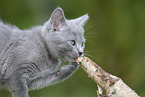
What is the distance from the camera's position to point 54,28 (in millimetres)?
2943

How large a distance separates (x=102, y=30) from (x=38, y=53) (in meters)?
3.11

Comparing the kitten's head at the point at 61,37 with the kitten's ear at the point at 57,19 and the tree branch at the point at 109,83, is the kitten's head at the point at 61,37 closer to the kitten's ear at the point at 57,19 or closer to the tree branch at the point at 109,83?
the kitten's ear at the point at 57,19

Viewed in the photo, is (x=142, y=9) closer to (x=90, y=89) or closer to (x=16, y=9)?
(x=90, y=89)

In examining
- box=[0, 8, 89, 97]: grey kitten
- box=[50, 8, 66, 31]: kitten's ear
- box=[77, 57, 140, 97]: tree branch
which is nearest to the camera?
box=[77, 57, 140, 97]: tree branch

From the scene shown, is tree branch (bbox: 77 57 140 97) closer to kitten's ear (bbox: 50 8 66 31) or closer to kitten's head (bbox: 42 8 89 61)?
kitten's head (bbox: 42 8 89 61)

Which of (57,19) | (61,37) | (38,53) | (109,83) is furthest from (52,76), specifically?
(109,83)

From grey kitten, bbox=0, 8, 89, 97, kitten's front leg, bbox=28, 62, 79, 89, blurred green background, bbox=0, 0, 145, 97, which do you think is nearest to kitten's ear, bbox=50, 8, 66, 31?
grey kitten, bbox=0, 8, 89, 97

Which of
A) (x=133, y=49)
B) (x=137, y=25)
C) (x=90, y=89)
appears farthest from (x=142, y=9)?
(x=90, y=89)

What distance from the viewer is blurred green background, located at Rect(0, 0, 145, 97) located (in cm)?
538

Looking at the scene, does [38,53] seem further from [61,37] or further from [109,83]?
[109,83]

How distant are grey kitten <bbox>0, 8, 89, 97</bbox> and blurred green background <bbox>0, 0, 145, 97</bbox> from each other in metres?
2.39

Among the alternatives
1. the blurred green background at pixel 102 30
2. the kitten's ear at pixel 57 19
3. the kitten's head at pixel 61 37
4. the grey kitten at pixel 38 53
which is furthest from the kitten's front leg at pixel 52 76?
the blurred green background at pixel 102 30

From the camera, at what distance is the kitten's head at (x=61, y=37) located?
2.85 meters

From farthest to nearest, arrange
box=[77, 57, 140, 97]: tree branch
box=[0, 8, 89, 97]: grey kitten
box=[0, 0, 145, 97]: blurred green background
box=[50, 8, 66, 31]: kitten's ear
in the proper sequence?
box=[0, 0, 145, 97]: blurred green background
box=[50, 8, 66, 31]: kitten's ear
box=[0, 8, 89, 97]: grey kitten
box=[77, 57, 140, 97]: tree branch
